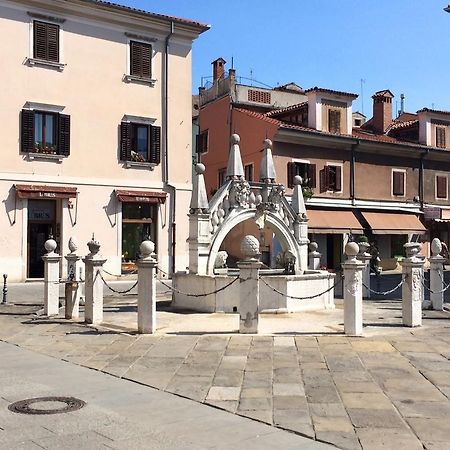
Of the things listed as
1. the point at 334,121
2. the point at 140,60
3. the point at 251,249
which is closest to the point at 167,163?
the point at 140,60

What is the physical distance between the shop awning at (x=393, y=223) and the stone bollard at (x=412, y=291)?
21.4m

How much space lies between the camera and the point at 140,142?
28.7 m

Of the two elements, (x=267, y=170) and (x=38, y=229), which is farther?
(x=38, y=229)

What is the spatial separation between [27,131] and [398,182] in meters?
21.4

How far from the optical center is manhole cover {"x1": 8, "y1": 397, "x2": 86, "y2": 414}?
6.44 meters

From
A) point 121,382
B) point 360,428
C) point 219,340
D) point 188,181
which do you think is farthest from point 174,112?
point 360,428

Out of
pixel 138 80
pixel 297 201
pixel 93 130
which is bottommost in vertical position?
pixel 297 201

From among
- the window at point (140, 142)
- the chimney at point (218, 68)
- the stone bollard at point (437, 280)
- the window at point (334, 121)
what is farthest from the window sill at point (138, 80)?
the stone bollard at point (437, 280)

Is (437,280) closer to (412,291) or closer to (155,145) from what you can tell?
(412,291)

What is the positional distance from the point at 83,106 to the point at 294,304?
16.5 metres

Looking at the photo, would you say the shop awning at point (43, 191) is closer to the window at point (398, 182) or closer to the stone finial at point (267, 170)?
the stone finial at point (267, 170)

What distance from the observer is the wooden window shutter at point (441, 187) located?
126ft

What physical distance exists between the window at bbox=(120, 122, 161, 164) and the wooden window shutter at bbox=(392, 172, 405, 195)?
14973 mm

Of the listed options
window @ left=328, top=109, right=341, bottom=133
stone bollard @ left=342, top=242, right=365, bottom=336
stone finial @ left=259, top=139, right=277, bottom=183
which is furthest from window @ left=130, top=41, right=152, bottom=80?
stone bollard @ left=342, top=242, right=365, bottom=336
